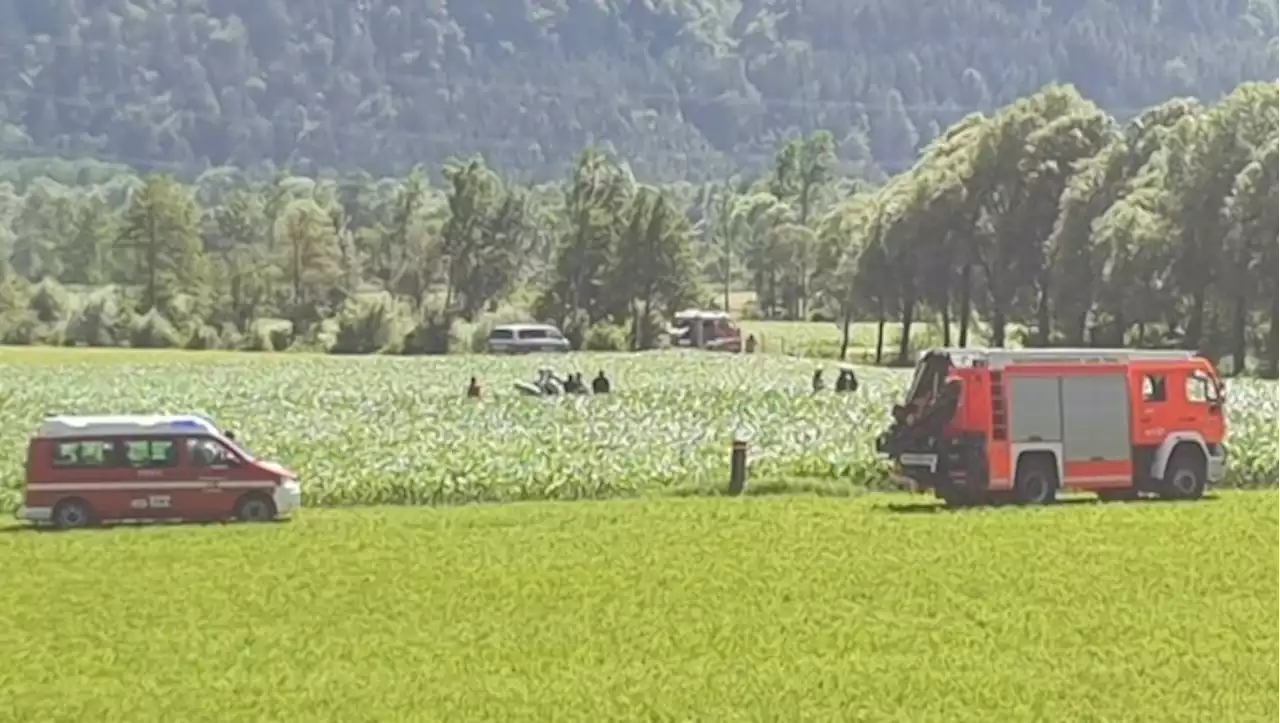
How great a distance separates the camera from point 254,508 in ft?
101

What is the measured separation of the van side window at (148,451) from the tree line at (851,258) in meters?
53.8

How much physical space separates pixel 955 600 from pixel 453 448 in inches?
791

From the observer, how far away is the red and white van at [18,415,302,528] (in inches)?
1189

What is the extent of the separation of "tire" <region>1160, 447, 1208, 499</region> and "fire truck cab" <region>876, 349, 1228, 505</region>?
2 centimetres

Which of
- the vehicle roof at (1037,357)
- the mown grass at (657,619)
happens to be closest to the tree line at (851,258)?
the vehicle roof at (1037,357)

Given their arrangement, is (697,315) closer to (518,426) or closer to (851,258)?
(851,258)

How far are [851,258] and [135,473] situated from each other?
78.8 metres

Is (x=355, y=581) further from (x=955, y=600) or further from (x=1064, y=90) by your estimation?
(x=1064, y=90)

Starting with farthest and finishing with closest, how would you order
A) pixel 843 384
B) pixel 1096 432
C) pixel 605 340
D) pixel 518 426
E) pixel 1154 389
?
pixel 605 340, pixel 843 384, pixel 518 426, pixel 1154 389, pixel 1096 432

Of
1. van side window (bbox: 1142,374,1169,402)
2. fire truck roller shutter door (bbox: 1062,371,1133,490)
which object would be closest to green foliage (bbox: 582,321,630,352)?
van side window (bbox: 1142,374,1169,402)

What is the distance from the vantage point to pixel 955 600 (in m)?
20.9

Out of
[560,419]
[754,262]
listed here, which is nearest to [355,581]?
[560,419]

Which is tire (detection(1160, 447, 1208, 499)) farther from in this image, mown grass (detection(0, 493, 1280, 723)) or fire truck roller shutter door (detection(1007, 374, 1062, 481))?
mown grass (detection(0, 493, 1280, 723))

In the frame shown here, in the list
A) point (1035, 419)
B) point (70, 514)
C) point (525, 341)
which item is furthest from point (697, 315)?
point (70, 514)
